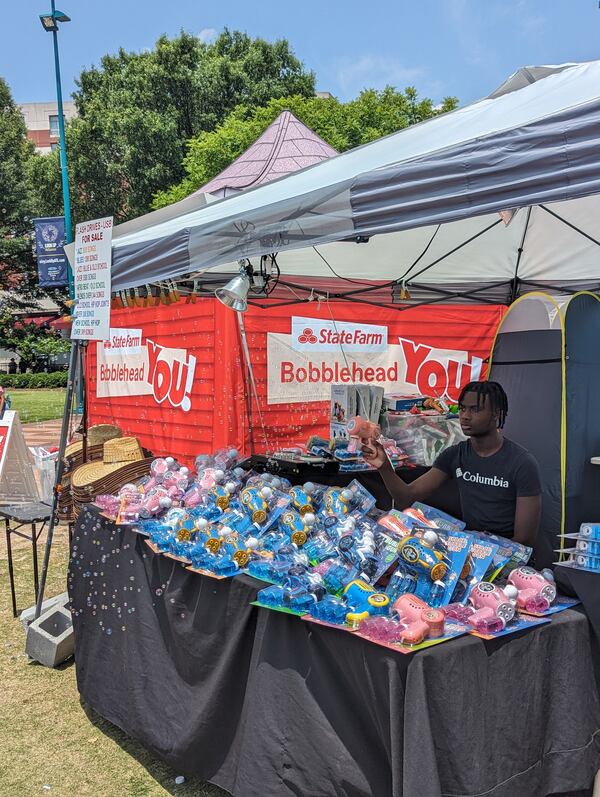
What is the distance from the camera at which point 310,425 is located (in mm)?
5926

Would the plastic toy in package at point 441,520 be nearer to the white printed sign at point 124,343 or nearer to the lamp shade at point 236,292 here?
the lamp shade at point 236,292

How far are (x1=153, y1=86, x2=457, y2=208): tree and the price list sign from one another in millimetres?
17865

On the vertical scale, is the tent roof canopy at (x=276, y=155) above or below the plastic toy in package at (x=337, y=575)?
above

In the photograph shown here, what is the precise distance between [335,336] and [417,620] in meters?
4.16

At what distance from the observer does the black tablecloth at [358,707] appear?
191 cm

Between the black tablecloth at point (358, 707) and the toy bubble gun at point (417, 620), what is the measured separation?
50 millimetres

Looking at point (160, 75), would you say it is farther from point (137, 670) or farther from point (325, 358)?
point (137, 670)

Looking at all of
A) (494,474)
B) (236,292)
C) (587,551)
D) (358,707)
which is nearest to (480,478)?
(494,474)

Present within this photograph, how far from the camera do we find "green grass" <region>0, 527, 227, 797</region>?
2.99 metres

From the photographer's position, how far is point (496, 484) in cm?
303

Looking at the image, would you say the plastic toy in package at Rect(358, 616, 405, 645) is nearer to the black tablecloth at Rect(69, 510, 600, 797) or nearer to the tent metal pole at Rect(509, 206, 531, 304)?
the black tablecloth at Rect(69, 510, 600, 797)

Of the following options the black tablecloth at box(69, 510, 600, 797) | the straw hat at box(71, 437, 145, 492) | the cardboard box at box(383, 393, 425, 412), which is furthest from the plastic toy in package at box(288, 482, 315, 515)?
the cardboard box at box(383, 393, 425, 412)

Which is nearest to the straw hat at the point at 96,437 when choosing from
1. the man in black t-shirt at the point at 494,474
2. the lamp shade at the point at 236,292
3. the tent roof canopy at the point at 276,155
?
the lamp shade at the point at 236,292

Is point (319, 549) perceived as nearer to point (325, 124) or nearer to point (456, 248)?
point (456, 248)
